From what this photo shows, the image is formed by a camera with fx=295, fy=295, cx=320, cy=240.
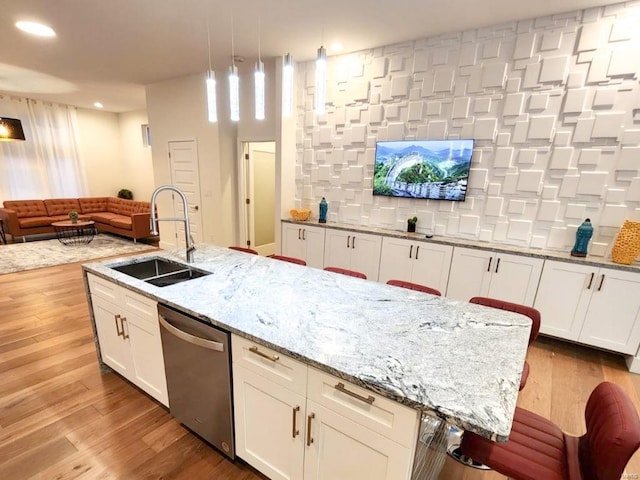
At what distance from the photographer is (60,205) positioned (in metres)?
6.89

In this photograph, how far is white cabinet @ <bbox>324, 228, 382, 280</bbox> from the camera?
3648 millimetres

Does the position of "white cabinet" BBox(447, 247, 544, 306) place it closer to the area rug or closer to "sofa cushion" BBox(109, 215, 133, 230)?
the area rug

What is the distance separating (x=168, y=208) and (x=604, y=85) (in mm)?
6374

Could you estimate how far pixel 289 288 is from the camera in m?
1.83

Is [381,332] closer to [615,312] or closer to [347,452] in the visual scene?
[347,452]

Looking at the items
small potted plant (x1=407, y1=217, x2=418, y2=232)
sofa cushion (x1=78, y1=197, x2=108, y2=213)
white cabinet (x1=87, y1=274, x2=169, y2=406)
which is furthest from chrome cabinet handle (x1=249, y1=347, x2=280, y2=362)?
sofa cushion (x1=78, y1=197, x2=108, y2=213)

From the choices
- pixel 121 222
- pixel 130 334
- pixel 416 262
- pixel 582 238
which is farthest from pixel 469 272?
pixel 121 222

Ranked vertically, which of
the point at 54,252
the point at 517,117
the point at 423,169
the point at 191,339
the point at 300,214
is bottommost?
the point at 54,252

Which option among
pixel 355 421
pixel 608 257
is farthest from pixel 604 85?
pixel 355 421

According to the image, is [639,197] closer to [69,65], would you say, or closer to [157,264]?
[157,264]

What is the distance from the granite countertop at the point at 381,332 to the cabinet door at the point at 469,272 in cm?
160

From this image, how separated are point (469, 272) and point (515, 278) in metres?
0.41

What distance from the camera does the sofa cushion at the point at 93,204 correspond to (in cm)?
728

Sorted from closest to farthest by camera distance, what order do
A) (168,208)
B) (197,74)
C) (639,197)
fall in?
1. (639,197)
2. (197,74)
3. (168,208)
